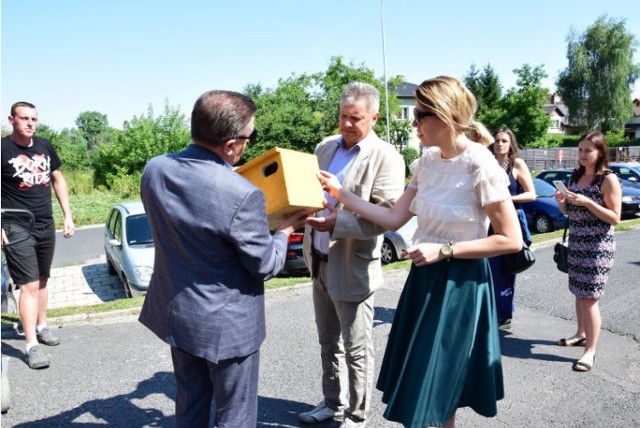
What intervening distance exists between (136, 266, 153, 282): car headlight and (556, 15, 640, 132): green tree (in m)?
50.2

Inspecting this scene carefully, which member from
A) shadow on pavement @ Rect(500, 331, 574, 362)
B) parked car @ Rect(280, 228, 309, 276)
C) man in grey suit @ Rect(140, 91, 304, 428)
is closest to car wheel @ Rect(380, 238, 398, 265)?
parked car @ Rect(280, 228, 309, 276)

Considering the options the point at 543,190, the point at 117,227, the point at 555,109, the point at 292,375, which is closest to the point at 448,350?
the point at 292,375

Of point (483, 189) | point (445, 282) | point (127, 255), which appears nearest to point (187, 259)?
point (445, 282)

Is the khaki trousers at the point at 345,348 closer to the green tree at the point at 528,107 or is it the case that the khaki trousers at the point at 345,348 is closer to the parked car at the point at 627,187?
the parked car at the point at 627,187

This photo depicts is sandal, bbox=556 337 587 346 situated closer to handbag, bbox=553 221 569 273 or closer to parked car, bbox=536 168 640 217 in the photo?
handbag, bbox=553 221 569 273

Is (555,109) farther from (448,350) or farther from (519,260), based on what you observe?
(448,350)

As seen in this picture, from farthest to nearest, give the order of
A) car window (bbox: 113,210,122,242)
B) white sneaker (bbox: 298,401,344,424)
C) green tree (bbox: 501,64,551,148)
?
green tree (bbox: 501,64,551,148)
car window (bbox: 113,210,122,242)
white sneaker (bbox: 298,401,344,424)

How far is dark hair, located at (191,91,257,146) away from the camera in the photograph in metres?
2.15

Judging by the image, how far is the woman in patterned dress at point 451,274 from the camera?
7.89 feet

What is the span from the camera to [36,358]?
443 cm

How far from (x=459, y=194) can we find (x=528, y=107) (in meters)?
44.6

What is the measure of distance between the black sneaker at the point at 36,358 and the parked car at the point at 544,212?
483 inches

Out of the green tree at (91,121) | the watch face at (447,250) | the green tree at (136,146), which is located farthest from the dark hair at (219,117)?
the green tree at (91,121)

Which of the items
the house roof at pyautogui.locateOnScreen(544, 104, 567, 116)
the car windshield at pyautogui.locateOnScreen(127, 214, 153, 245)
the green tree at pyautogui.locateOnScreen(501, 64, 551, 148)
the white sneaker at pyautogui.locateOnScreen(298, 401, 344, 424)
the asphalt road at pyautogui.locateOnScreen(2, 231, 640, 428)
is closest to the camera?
the white sneaker at pyautogui.locateOnScreen(298, 401, 344, 424)
